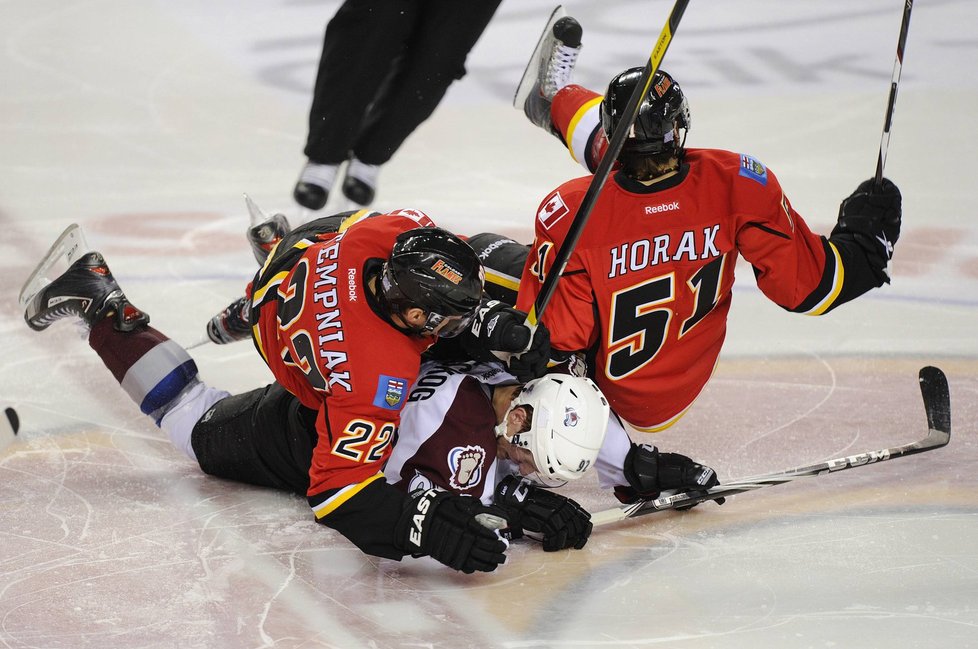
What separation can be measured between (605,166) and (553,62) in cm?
110

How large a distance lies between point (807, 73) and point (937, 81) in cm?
67

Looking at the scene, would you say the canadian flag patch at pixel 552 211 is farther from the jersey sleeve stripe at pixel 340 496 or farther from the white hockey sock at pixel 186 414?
the white hockey sock at pixel 186 414

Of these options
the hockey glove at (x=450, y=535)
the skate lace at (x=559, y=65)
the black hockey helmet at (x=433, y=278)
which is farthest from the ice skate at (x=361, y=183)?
the hockey glove at (x=450, y=535)

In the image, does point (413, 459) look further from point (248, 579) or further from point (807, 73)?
point (807, 73)

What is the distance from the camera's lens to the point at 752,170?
10.8 feet

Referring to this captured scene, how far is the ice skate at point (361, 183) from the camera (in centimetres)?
540

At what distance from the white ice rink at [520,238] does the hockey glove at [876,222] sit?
683mm

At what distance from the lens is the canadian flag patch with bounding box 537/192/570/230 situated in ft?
11.0

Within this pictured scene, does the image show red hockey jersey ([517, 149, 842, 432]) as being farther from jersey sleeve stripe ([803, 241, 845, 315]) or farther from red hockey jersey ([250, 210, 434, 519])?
red hockey jersey ([250, 210, 434, 519])

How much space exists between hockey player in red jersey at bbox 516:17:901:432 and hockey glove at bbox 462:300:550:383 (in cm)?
15

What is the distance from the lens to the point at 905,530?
3.39m

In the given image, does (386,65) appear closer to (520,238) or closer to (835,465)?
(520,238)

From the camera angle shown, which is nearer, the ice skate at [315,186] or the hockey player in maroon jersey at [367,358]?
the hockey player in maroon jersey at [367,358]

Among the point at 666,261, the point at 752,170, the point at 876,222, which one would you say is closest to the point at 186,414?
the point at 666,261
